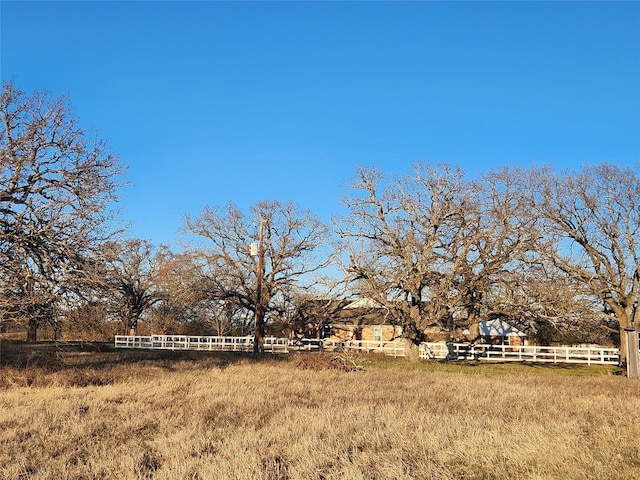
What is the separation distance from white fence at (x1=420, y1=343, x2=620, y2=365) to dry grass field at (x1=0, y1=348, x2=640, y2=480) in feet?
49.1

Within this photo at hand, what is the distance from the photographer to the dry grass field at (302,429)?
6684mm

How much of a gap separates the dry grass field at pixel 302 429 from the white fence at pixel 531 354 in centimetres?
1497

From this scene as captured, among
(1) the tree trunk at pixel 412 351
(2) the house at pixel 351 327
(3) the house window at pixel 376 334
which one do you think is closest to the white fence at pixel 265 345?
(2) the house at pixel 351 327

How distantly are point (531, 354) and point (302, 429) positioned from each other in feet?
86.0

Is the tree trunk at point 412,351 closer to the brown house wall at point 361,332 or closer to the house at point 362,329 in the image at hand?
the house at point 362,329

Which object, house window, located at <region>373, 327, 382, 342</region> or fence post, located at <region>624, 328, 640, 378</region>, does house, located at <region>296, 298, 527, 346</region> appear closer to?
house window, located at <region>373, 327, 382, 342</region>

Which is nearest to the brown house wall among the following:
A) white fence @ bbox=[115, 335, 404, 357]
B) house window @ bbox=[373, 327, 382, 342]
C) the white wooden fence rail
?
house window @ bbox=[373, 327, 382, 342]

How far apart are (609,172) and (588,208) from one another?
91.4 inches

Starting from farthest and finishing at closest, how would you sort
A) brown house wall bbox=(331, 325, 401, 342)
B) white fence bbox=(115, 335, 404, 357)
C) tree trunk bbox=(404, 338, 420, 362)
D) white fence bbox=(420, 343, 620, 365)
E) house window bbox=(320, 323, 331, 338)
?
house window bbox=(320, 323, 331, 338)
brown house wall bbox=(331, 325, 401, 342)
white fence bbox=(115, 335, 404, 357)
tree trunk bbox=(404, 338, 420, 362)
white fence bbox=(420, 343, 620, 365)

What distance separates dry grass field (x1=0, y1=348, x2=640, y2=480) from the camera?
21.9 feet

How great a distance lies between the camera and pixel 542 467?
6.58 m

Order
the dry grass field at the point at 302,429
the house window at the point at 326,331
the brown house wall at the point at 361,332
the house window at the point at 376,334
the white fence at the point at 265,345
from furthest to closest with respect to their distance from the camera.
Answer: the house window at the point at 326,331 → the house window at the point at 376,334 → the brown house wall at the point at 361,332 → the white fence at the point at 265,345 → the dry grass field at the point at 302,429

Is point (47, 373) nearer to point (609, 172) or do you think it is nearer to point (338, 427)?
point (338, 427)

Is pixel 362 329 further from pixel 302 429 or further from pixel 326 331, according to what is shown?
pixel 302 429
